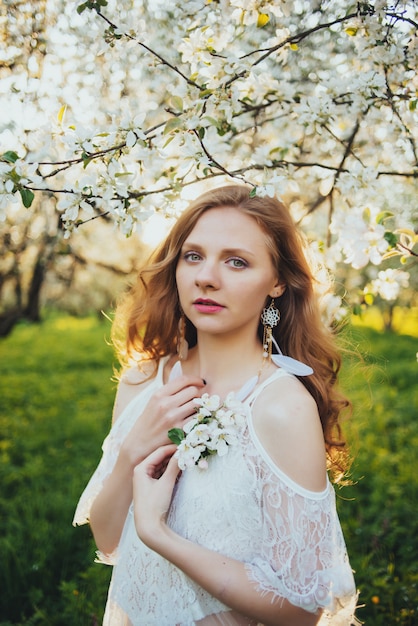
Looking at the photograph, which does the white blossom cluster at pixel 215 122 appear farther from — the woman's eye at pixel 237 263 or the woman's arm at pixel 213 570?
the woman's arm at pixel 213 570

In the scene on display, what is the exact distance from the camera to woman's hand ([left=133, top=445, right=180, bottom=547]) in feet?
5.42

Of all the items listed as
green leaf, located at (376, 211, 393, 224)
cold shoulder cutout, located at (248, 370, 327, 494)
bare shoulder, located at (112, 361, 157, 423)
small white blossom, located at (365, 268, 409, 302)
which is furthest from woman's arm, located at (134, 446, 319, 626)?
small white blossom, located at (365, 268, 409, 302)

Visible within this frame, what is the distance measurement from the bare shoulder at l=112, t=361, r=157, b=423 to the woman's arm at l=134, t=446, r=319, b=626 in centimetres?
51

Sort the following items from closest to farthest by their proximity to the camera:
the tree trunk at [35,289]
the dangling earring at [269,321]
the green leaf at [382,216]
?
the green leaf at [382,216] → the dangling earring at [269,321] → the tree trunk at [35,289]

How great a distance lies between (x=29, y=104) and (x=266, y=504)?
223cm

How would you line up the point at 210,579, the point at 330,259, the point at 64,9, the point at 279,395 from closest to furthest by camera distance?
the point at 210,579 < the point at 279,395 < the point at 330,259 < the point at 64,9

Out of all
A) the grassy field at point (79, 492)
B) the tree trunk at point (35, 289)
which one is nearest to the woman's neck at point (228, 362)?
the grassy field at point (79, 492)

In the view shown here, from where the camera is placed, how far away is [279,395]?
65.6 inches

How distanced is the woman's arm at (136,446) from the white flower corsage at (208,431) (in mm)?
167

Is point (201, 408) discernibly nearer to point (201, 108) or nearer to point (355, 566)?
point (201, 108)

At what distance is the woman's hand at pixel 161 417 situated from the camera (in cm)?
183

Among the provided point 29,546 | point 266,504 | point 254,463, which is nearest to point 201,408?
point 254,463

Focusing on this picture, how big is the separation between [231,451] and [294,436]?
204 millimetres

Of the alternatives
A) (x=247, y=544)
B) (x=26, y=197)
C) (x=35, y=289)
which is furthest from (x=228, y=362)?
(x=35, y=289)
